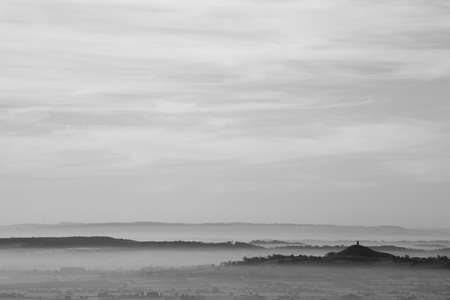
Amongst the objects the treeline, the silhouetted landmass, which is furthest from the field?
the silhouetted landmass

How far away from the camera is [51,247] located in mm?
171750

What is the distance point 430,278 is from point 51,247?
298 ft

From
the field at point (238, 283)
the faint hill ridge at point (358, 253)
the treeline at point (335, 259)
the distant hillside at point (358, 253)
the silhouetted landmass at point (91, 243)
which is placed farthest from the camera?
the silhouetted landmass at point (91, 243)

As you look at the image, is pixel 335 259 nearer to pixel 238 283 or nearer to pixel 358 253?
pixel 358 253

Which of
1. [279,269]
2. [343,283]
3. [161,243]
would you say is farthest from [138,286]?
[161,243]

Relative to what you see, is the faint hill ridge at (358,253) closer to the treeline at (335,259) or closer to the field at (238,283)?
the treeline at (335,259)

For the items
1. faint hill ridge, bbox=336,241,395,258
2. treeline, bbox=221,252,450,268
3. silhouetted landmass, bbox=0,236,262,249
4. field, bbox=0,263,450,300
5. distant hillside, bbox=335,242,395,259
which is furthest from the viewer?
silhouetted landmass, bbox=0,236,262,249

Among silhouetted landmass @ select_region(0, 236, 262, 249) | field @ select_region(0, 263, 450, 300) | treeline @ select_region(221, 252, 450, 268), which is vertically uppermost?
silhouetted landmass @ select_region(0, 236, 262, 249)

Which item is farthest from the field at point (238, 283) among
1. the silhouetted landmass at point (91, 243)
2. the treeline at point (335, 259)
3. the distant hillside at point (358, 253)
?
the silhouetted landmass at point (91, 243)

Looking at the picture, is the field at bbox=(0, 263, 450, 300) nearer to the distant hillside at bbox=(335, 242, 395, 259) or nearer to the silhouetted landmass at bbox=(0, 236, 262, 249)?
the distant hillside at bbox=(335, 242, 395, 259)

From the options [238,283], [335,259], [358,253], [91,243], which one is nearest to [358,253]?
[358,253]

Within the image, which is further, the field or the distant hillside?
the distant hillside

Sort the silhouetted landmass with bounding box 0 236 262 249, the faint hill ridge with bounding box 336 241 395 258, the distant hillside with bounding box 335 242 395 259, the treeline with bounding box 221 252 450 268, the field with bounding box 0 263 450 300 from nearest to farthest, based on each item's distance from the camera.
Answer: the field with bounding box 0 263 450 300 → the treeline with bounding box 221 252 450 268 → the distant hillside with bounding box 335 242 395 259 → the faint hill ridge with bounding box 336 241 395 258 → the silhouetted landmass with bounding box 0 236 262 249

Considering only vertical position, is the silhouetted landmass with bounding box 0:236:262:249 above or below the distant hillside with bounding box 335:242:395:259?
above
